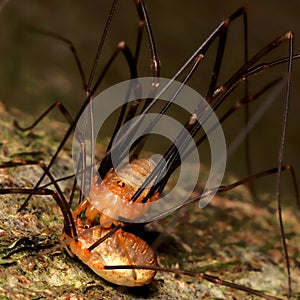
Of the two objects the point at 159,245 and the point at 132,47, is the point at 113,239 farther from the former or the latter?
the point at 132,47

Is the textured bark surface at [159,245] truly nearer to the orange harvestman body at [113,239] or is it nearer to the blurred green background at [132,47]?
the orange harvestman body at [113,239]

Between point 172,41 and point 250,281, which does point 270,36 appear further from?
point 250,281

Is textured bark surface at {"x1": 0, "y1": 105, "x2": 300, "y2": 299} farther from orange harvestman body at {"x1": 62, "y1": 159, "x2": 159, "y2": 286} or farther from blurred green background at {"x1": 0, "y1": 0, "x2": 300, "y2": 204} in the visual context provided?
blurred green background at {"x1": 0, "y1": 0, "x2": 300, "y2": 204}

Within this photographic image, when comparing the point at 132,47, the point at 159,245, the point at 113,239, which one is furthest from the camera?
the point at 132,47

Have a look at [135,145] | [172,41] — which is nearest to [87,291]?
[135,145]

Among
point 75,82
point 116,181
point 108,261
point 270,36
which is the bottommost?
point 75,82

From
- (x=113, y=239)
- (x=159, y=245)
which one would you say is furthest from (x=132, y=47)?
(x=113, y=239)
